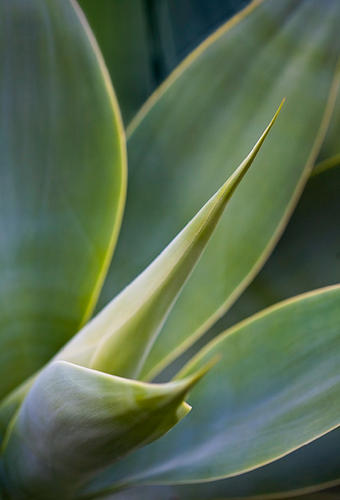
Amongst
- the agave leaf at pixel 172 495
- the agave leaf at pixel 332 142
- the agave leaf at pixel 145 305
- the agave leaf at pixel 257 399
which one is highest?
the agave leaf at pixel 145 305

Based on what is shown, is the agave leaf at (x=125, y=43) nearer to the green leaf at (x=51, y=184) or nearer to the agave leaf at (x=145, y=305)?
the green leaf at (x=51, y=184)

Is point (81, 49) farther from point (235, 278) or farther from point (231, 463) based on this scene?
point (231, 463)

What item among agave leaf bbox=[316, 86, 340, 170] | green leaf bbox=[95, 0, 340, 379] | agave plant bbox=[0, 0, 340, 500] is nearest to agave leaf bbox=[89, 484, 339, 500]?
agave plant bbox=[0, 0, 340, 500]

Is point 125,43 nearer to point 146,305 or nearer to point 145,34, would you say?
point 145,34

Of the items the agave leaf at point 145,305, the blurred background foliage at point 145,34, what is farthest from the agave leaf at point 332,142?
the agave leaf at point 145,305

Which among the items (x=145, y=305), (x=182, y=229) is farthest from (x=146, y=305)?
(x=182, y=229)

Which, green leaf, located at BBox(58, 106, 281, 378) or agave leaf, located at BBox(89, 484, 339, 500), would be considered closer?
green leaf, located at BBox(58, 106, 281, 378)

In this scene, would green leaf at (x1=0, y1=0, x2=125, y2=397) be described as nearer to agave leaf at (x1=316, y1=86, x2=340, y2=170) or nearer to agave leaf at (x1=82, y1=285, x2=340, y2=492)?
agave leaf at (x1=82, y1=285, x2=340, y2=492)
